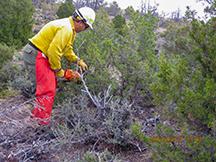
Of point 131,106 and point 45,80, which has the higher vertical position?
point 45,80

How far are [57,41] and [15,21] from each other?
28.7ft

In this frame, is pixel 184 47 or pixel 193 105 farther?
pixel 184 47

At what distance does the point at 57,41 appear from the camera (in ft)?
14.8

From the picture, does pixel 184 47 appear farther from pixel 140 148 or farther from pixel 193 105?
pixel 140 148

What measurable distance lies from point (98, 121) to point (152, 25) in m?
2.15

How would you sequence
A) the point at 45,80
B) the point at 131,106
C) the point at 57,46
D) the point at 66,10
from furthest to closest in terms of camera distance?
1. the point at 66,10
2. the point at 131,106
3. the point at 45,80
4. the point at 57,46

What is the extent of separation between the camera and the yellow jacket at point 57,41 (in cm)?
451

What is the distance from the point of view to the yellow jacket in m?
4.51

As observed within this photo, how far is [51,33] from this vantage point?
4.74m

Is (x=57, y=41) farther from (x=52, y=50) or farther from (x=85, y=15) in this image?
(x=85, y=15)

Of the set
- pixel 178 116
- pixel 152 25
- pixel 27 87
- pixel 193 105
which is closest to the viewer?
pixel 193 105

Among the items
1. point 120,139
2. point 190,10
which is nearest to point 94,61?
point 120,139

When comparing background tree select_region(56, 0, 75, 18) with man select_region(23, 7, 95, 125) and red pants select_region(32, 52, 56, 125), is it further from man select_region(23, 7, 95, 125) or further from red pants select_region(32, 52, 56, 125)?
red pants select_region(32, 52, 56, 125)

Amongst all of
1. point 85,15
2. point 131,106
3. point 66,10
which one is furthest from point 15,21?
point 131,106
